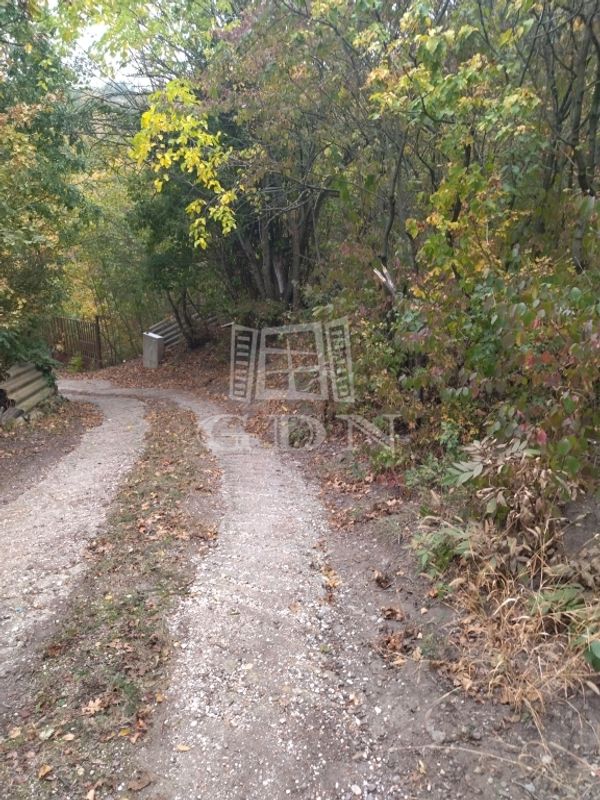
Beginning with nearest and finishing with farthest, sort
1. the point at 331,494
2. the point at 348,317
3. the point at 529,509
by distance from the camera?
the point at 529,509 → the point at 331,494 → the point at 348,317

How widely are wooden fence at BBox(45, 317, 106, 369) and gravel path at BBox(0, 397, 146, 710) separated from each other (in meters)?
13.4

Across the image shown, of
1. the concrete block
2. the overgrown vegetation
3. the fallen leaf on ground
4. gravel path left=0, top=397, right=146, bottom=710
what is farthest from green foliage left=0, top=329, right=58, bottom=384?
the fallen leaf on ground

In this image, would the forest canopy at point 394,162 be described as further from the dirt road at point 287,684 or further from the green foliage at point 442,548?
the dirt road at point 287,684

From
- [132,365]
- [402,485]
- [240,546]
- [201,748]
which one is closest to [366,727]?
[201,748]

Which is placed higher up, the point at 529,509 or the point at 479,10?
the point at 479,10

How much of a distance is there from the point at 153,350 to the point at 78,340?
15.9 ft

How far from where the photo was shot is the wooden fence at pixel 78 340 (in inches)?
829

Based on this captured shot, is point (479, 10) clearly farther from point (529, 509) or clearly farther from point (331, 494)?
point (331, 494)

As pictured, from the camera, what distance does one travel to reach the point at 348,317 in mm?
7477

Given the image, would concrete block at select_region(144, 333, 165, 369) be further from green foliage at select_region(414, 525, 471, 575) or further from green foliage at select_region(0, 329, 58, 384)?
green foliage at select_region(414, 525, 471, 575)

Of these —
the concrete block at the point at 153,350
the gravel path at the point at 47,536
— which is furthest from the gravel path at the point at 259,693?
the concrete block at the point at 153,350

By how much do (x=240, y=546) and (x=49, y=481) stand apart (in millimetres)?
3414

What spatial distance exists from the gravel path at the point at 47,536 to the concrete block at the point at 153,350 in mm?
9863

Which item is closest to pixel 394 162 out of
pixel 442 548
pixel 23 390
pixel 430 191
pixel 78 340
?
pixel 430 191
